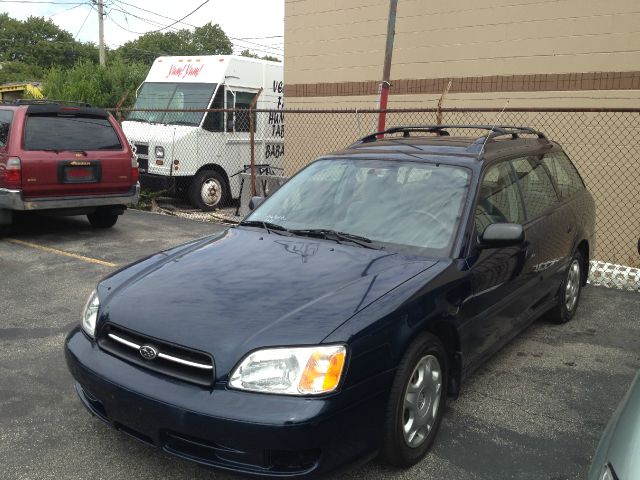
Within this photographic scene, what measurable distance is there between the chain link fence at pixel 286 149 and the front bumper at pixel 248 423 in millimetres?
6833

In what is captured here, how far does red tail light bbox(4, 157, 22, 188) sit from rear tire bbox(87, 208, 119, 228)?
1604 mm

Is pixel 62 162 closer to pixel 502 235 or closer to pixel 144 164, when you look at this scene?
pixel 144 164

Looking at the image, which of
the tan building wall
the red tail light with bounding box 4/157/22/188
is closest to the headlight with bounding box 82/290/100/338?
the red tail light with bounding box 4/157/22/188

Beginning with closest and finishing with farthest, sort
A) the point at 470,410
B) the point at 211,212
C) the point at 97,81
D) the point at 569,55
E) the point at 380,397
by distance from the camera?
the point at 380,397, the point at 470,410, the point at 569,55, the point at 211,212, the point at 97,81

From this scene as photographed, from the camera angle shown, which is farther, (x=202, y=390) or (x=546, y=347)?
(x=546, y=347)

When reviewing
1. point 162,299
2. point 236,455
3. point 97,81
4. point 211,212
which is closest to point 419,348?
point 236,455

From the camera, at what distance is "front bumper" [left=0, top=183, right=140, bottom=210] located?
300 inches

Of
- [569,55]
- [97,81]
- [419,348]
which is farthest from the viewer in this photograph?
[97,81]

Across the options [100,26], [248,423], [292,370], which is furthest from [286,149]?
[100,26]

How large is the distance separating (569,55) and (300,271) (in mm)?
7447

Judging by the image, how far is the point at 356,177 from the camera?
13.1 ft

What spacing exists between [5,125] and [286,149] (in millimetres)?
5816

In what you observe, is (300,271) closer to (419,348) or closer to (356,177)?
(419,348)

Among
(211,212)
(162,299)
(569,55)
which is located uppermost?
(569,55)
